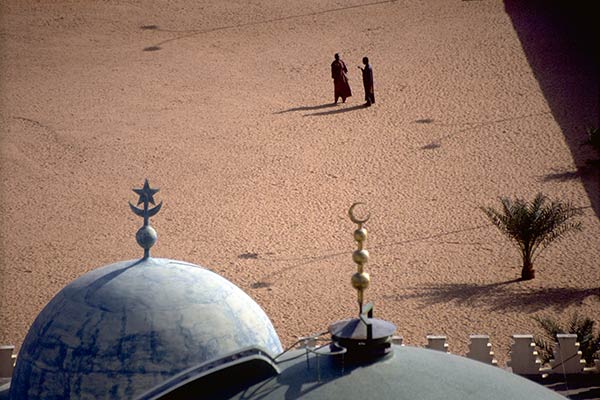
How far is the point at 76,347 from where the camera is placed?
8148 mm

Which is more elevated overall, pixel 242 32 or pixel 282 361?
pixel 242 32

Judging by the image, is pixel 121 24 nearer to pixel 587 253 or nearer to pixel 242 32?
pixel 242 32

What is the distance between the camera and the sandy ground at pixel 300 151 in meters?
17.6

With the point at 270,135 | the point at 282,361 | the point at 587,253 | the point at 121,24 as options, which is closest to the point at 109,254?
A: the point at 270,135

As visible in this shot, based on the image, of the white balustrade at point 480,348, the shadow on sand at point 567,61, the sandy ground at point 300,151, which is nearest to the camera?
the white balustrade at point 480,348

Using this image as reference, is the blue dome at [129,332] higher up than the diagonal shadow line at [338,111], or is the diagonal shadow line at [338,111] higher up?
the diagonal shadow line at [338,111]

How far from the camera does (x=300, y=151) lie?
23125 millimetres

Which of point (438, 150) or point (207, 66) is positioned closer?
point (438, 150)

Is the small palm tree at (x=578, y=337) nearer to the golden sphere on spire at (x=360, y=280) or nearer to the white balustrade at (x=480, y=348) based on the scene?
the white balustrade at (x=480, y=348)

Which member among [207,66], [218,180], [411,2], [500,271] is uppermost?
[411,2]

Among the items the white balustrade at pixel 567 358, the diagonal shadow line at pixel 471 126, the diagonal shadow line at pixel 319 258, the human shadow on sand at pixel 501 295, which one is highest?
the diagonal shadow line at pixel 471 126

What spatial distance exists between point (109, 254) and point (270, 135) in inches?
254

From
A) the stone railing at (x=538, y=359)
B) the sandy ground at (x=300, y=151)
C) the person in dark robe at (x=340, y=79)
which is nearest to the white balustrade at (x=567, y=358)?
the stone railing at (x=538, y=359)

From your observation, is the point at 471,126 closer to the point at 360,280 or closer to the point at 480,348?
the point at 480,348
